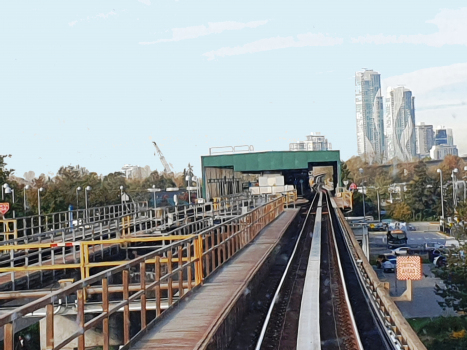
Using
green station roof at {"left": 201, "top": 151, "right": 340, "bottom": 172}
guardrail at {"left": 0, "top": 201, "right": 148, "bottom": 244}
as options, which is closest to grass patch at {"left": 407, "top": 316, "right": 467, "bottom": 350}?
guardrail at {"left": 0, "top": 201, "right": 148, "bottom": 244}

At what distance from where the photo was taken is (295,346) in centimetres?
1036

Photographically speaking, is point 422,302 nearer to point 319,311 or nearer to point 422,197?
point 319,311

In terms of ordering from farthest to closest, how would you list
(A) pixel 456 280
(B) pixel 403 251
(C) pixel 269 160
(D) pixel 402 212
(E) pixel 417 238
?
(D) pixel 402 212 → (E) pixel 417 238 → (C) pixel 269 160 → (B) pixel 403 251 → (A) pixel 456 280

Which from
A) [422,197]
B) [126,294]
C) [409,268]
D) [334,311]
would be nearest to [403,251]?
[422,197]

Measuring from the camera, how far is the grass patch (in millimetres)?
23906

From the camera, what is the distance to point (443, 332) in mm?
26562

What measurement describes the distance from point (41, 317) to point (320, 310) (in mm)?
5394

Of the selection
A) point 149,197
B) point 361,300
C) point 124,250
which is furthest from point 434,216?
point 361,300

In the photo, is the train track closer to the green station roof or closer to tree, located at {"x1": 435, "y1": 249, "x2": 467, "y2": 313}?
tree, located at {"x1": 435, "y1": 249, "x2": 467, "y2": 313}

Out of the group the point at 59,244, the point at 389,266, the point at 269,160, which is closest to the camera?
the point at 59,244

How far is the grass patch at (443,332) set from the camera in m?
23.9

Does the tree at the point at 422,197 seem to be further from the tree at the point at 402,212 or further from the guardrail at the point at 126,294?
the guardrail at the point at 126,294

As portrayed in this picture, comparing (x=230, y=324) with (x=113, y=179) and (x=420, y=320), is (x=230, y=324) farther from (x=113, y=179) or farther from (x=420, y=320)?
(x=113, y=179)

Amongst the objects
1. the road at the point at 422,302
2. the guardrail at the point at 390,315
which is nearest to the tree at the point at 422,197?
the road at the point at 422,302
